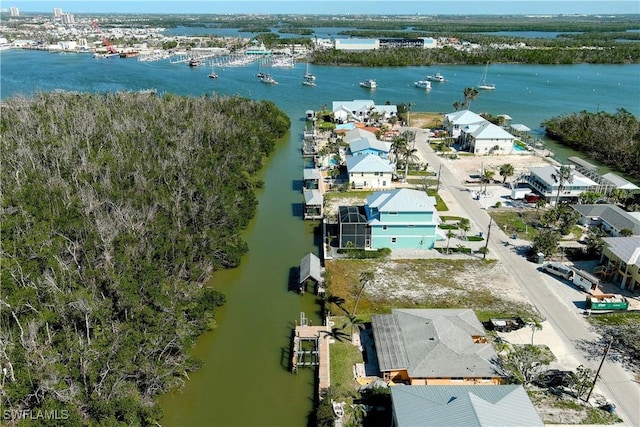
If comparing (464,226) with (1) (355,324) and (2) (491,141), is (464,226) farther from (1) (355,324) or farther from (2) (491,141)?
(2) (491,141)

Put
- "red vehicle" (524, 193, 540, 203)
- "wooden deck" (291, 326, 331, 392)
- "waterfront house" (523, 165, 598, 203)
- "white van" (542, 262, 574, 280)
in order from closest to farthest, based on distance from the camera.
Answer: "wooden deck" (291, 326, 331, 392) < "white van" (542, 262, 574, 280) < "waterfront house" (523, 165, 598, 203) < "red vehicle" (524, 193, 540, 203)

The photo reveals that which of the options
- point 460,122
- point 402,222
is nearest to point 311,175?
point 402,222

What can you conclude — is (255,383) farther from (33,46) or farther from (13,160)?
(33,46)

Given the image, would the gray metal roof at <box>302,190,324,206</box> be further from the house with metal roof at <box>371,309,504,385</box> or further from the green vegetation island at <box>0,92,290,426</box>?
the house with metal roof at <box>371,309,504,385</box>

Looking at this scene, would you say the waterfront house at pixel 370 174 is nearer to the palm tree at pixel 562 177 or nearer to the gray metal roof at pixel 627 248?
the palm tree at pixel 562 177

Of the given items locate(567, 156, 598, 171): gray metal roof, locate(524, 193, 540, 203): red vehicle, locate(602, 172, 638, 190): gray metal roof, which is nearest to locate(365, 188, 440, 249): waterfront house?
locate(524, 193, 540, 203): red vehicle

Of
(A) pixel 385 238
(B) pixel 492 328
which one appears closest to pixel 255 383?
(B) pixel 492 328

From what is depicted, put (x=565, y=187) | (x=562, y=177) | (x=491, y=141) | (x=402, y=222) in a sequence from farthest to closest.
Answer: (x=491, y=141) < (x=565, y=187) < (x=562, y=177) < (x=402, y=222)
